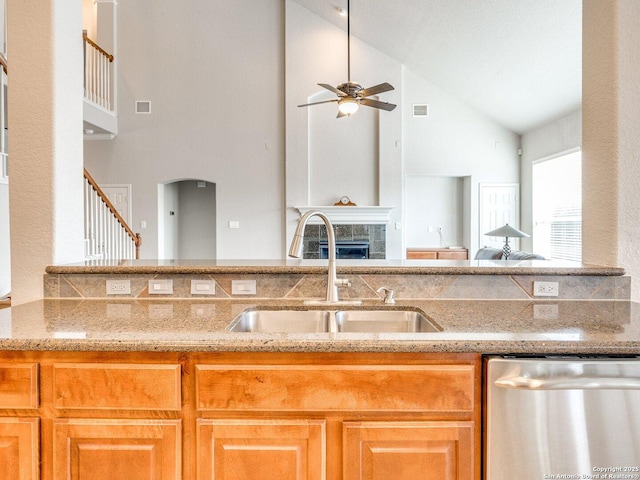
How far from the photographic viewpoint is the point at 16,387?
125cm

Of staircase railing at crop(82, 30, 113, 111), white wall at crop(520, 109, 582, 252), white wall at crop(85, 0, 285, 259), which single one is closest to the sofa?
white wall at crop(520, 109, 582, 252)

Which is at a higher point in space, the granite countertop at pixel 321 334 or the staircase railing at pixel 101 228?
the staircase railing at pixel 101 228

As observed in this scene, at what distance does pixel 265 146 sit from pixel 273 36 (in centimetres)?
186

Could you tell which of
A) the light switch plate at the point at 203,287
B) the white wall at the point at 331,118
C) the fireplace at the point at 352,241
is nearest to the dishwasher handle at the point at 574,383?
the light switch plate at the point at 203,287

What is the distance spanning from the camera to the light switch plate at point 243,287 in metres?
1.94

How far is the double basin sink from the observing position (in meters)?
1.78

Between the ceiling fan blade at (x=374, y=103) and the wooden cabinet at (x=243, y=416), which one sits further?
the ceiling fan blade at (x=374, y=103)

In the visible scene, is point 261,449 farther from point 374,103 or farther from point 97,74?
point 97,74

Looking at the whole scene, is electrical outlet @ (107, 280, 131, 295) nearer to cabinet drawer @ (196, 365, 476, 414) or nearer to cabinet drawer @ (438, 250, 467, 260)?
cabinet drawer @ (196, 365, 476, 414)

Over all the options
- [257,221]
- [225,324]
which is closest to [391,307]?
[225,324]

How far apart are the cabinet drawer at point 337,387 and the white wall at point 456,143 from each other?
22.1 ft

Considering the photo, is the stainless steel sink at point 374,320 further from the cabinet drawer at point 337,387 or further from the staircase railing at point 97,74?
the staircase railing at point 97,74

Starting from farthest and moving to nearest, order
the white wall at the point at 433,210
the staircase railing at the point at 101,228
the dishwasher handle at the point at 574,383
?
the white wall at the point at 433,210, the staircase railing at the point at 101,228, the dishwasher handle at the point at 574,383

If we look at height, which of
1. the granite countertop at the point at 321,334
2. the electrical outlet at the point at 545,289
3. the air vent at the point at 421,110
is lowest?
the granite countertop at the point at 321,334
